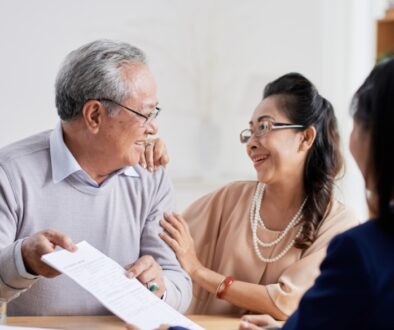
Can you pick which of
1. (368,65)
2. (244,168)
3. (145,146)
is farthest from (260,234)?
(368,65)

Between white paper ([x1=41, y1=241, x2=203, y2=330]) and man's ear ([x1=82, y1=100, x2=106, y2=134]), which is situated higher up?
man's ear ([x1=82, y1=100, x2=106, y2=134])

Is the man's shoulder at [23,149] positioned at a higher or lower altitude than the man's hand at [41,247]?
higher

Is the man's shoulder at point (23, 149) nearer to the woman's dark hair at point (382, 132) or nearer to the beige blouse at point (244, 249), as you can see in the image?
the beige blouse at point (244, 249)

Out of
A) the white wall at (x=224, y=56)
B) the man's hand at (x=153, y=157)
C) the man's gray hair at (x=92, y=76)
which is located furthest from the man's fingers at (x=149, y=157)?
the white wall at (x=224, y=56)

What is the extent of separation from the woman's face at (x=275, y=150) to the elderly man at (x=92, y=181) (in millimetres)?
435

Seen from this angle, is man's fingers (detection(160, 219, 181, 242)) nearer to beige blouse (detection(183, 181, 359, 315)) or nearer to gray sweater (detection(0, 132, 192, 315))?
gray sweater (detection(0, 132, 192, 315))

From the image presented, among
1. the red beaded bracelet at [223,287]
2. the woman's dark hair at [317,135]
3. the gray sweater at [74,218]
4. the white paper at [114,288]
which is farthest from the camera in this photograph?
the woman's dark hair at [317,135]

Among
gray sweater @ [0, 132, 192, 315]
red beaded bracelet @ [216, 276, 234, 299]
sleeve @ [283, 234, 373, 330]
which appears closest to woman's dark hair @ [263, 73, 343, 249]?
red beaded bracelet @ [216, 276, 234, 299]

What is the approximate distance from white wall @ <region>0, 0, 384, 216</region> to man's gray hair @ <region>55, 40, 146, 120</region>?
1.92 meters

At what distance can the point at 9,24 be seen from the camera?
3.96 metres

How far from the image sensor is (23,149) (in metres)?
2.12

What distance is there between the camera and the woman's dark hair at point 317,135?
2.42 metres

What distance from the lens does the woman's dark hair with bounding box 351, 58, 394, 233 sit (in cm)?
121

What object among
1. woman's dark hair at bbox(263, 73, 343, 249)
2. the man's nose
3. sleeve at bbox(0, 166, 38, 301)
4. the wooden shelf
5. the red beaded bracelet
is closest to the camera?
sleeve at bbox(0, 166, 38, 301)
